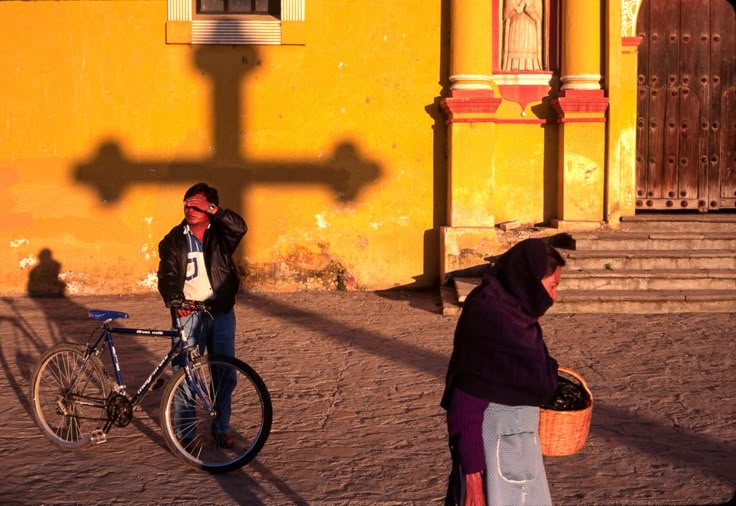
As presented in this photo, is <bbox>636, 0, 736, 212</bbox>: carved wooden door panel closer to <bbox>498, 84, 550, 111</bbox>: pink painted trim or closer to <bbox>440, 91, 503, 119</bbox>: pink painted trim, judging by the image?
<bbox>498, 84, 550, 111</bbox>: pink painted trim

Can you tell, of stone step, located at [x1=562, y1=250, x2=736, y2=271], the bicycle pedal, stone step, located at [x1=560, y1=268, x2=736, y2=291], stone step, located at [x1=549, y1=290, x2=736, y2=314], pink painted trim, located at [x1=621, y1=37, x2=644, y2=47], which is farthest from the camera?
pink painted trim, located at [x1=621, y1=37, x2=644, y2=47]

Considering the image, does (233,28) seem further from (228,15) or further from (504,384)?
(504,384)

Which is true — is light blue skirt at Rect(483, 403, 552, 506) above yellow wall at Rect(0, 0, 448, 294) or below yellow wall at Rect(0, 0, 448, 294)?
below

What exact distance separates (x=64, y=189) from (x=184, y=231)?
6300 mm

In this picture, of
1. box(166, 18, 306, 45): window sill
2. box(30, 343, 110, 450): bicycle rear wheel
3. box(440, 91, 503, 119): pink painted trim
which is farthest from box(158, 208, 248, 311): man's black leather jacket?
box(166, 18, 306, 45): window sill

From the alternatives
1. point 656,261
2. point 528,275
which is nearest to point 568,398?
point 528,275

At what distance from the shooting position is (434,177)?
1135 centimetres

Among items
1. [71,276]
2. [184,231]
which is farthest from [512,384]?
[71,276]

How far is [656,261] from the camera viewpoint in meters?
10.1

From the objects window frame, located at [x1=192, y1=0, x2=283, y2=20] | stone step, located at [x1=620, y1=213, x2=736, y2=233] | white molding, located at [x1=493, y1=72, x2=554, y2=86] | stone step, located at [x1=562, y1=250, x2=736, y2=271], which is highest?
window frame, located at [x1=192, y1=0, x2=283, y2=20]

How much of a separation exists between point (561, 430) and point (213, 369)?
2353mm

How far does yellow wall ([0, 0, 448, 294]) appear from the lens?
11273 mm

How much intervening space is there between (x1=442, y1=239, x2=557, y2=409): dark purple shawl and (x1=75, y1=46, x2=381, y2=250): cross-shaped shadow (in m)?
8.11

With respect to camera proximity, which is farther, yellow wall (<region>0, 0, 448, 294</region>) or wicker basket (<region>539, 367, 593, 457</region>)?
yellow wall (<region>0, 0, 448, 294</region>)
